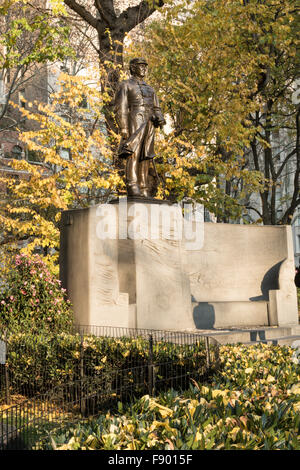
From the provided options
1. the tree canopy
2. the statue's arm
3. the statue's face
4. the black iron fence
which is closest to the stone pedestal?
the black iron fence

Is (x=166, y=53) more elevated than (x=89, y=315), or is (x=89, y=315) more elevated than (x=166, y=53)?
(x=166, y=53)

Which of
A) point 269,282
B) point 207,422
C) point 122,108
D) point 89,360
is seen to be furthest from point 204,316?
point 207,422

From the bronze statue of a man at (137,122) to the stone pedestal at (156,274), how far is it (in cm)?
86

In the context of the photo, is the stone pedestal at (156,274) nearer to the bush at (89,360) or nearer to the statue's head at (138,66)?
the bush at (89,360)

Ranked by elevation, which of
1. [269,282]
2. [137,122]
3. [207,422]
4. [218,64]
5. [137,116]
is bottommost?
[207,422]

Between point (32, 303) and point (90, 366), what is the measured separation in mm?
1870

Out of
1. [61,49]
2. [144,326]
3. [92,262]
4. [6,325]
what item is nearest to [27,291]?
[6,325]

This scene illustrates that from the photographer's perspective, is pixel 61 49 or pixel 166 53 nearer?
pixel 61 49

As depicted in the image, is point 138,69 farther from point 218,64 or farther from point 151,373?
point 218,64

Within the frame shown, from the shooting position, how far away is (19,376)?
832 centimetres

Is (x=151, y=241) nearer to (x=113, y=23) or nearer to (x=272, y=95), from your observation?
(x=113, y=23)

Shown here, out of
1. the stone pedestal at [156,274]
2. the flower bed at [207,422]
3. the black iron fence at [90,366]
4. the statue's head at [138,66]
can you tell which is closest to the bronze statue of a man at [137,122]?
the statue's head at [138,66]

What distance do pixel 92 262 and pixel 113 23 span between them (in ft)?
35.2

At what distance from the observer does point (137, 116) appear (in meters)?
11.0
